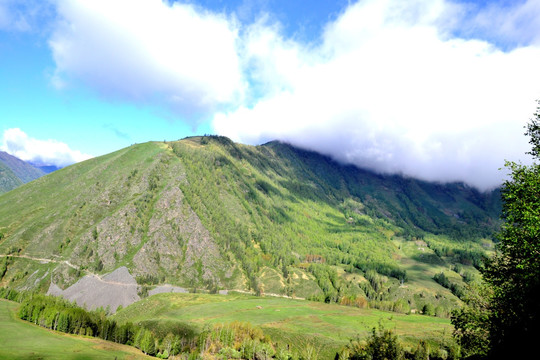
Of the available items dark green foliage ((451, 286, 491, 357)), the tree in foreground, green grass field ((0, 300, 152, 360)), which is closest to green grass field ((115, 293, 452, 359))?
green grass field ((0, 300, 152, 360))

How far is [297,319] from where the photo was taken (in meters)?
149

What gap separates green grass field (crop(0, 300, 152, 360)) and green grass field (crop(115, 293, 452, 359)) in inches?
1778

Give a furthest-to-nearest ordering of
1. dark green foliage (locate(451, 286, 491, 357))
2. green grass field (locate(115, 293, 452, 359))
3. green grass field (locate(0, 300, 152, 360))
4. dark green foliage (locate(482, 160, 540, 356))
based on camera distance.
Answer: green grass field (locate(115, 293, 452, 359)) → green grass field (locate(0, 300, 152, 360)) → dark green foliage (locate(451, 286, 491, 357)) → dark green foliage (locate(482, 160, 540, 356))

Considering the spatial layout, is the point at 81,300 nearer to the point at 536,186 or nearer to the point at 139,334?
the point at 139,334

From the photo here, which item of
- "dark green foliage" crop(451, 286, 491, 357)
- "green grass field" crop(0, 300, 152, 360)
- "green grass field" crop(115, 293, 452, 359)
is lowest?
"green grass field" crop(0, 300, 152, 360)

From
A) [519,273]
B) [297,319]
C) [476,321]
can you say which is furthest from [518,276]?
[297,319]

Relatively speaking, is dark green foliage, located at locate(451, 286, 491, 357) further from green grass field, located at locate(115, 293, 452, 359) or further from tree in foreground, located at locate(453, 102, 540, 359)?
green grass field, located at locate(115, 293, 452, 359)

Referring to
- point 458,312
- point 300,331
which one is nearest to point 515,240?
point 458,312

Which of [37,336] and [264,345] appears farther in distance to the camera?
[264,345]

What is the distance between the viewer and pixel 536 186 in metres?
22.3

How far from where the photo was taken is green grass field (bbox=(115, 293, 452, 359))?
397 feet

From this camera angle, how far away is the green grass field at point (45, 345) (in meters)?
84.9

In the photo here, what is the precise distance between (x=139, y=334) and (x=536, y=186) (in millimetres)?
157007

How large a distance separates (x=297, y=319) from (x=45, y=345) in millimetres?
Result: 110372
